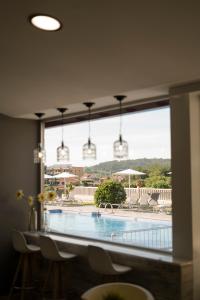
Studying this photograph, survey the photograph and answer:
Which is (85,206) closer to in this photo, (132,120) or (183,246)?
(132,120)

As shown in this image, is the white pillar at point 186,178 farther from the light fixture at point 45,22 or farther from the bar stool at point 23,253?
the bar stool at point 23,253

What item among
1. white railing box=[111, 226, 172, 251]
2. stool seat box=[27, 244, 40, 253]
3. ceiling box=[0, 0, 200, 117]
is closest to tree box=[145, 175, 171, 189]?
white railing box=[111, 226, 172, 251]

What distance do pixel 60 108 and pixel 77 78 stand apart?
142cm

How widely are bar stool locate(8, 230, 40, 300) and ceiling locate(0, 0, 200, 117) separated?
1.75 m

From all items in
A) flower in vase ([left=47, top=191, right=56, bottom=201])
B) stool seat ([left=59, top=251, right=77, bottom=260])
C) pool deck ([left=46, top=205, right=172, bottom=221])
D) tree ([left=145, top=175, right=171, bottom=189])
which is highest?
tree ([left=145, top=175, right=171, bottom=189])

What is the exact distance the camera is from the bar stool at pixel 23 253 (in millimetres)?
4398

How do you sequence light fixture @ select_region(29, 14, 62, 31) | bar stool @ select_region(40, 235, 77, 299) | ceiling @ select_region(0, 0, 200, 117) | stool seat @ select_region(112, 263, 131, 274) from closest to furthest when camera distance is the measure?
ceiling @ select_region(0, 0, 200, 117) → light fixture @ select_region(29, 14, 62, 31) → stool seat @ select_region(112, 263, 131, 274) → bar stool @ select_region(40, 235, 77, 299)

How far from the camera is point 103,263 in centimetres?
345

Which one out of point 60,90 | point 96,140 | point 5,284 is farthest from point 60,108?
point 5,284

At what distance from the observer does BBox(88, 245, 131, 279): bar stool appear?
3.42m

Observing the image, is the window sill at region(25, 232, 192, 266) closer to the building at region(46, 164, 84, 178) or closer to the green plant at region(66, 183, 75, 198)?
the green plant at region(66, 183, 75, 198)

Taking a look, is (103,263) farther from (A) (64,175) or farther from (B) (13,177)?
(B) (13,177)

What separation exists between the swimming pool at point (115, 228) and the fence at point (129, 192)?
0.76 ft

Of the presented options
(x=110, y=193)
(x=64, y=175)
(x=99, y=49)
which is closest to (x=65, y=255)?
(x=110, y=193)
